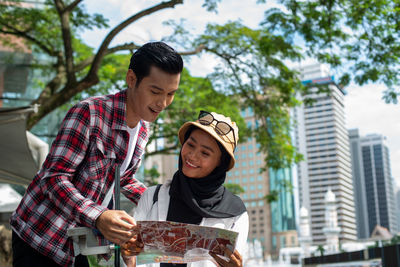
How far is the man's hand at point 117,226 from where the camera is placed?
1646mm

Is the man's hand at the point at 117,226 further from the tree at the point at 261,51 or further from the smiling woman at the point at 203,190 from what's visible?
the tree at the point at 261,51

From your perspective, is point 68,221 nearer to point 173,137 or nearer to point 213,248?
point 213,248

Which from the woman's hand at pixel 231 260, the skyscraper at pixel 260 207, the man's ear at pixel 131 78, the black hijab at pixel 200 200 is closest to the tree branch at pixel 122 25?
the man's ear at pixel 131 78

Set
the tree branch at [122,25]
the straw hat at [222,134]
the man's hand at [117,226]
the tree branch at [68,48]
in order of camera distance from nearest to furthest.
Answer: the man's hand at [117,226]
the straw hat at [222,134]
the tree branch at [122,25]
the tree branch at [68,48]

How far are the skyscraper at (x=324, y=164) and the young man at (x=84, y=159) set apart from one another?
433ft

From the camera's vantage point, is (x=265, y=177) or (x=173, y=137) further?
(x=265, y=177)

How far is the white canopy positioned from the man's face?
3810mm

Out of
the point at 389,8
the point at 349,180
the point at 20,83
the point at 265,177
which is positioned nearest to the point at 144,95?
the point at 389,8

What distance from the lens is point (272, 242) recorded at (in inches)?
4619

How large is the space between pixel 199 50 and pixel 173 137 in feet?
13.3

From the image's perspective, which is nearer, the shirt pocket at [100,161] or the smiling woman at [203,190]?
the shirt pocket at [100,161]

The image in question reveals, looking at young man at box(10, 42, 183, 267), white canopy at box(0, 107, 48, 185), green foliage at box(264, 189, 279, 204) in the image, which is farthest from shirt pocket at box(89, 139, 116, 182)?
green foliage at box(264, 189, 279, 204)

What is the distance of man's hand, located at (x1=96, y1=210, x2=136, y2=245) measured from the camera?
5.40 feet

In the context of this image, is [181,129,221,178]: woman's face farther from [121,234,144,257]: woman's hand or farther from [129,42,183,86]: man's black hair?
[121,234,144,257]: woman's hand
